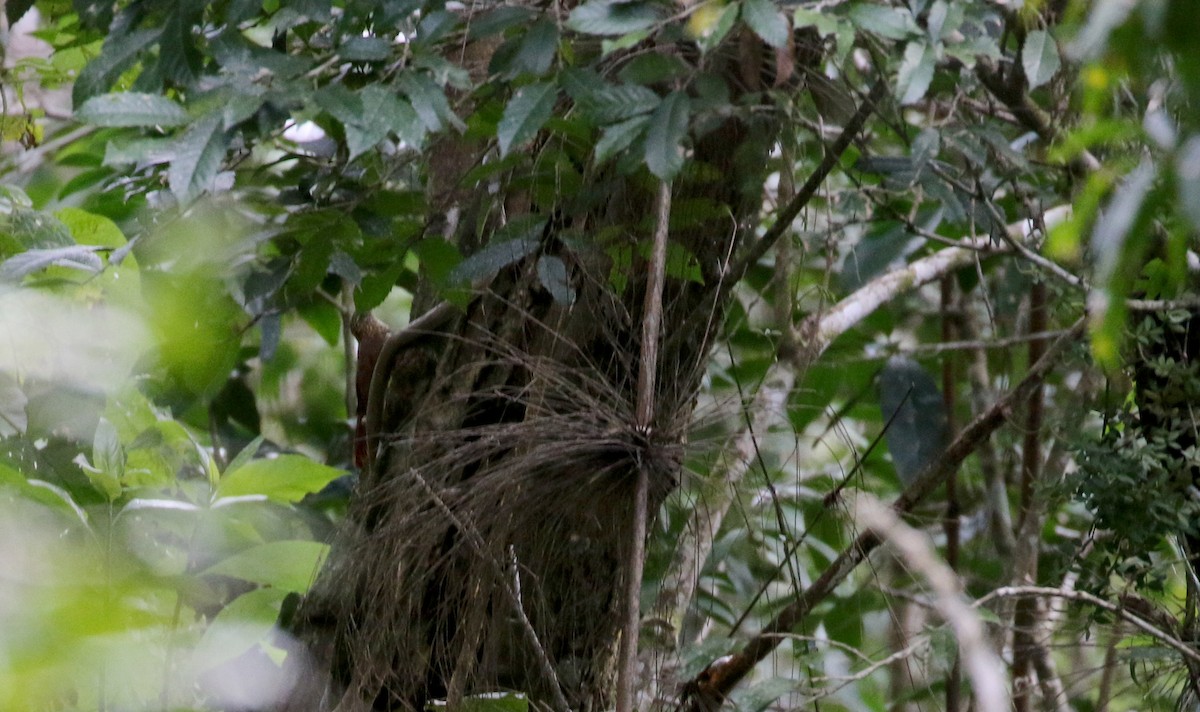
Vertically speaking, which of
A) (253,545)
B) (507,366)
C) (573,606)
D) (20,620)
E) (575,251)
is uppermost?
(20,620)

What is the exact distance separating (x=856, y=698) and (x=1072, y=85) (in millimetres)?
934

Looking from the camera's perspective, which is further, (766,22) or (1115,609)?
(1115,609)

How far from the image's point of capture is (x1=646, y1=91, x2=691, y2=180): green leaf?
3.71 ft

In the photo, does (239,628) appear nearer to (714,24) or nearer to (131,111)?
(131,111)

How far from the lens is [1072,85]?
144 centimetres

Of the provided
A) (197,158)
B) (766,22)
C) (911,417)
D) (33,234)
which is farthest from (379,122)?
(911,417)

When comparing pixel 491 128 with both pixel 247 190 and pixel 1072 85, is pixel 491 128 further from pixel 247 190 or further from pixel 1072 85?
pixel 1072 85

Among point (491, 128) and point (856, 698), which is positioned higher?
point (491, 128)

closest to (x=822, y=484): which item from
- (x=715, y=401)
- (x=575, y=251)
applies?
(x=715, y=401)

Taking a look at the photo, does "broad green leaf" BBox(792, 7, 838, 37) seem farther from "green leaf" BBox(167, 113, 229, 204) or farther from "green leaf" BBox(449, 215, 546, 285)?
"green leaf" BBox(167, 113, 229, 204)

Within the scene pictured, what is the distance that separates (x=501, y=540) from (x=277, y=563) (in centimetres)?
37

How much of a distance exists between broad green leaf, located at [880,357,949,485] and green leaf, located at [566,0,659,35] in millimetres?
1282

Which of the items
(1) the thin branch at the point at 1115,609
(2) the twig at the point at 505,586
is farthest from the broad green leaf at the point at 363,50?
(1) the thin branch at the point at 1115,609

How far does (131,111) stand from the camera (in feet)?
3.71
